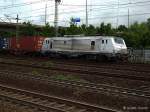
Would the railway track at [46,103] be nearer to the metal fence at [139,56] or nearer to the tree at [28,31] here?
the metal fence at [139,56]

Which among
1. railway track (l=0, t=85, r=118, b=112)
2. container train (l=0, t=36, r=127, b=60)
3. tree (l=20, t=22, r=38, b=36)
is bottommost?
railway track (l=0, t=85, r=118, b=112)

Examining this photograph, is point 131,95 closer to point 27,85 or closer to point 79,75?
point 27,85

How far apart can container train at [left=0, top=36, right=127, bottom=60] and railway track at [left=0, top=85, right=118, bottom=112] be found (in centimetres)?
1916

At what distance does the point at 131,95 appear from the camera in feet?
42.8

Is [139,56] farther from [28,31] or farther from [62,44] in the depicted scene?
[28,31]

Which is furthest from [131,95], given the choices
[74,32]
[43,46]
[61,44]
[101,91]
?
[74,32]

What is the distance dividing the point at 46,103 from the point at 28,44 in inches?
1265

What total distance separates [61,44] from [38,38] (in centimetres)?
608

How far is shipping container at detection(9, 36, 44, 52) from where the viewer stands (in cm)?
4244

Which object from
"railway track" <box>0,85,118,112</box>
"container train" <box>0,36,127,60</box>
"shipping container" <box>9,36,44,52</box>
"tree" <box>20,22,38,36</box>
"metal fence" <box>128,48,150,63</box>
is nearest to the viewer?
"railway track" <box>0,85,118,112</box>

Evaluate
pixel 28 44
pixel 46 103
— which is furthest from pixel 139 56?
pixel 46 103

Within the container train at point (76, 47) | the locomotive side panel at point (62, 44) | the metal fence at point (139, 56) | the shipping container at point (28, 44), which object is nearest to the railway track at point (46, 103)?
the container train at point (76, 47)

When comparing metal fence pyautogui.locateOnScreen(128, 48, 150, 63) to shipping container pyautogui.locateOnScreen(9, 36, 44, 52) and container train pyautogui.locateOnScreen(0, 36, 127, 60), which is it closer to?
container train pyautogui.locateOnScreen(0, 36, 127, 60)

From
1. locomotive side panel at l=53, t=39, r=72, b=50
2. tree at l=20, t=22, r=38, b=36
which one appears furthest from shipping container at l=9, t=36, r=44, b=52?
tree at l=20, t=22, r=38, b=36
